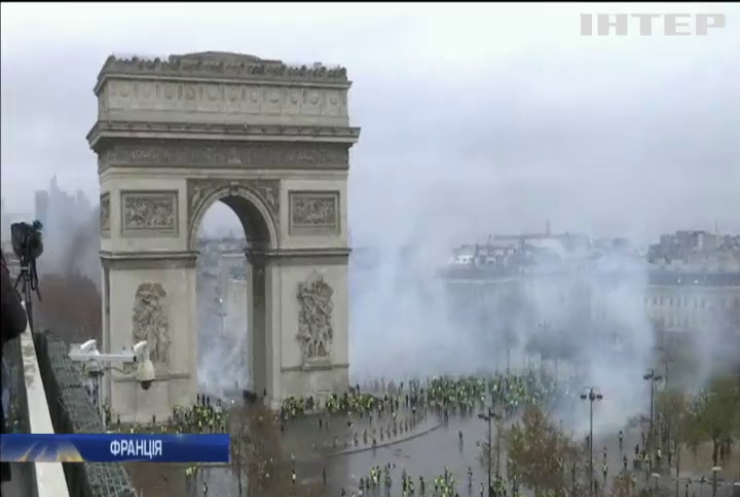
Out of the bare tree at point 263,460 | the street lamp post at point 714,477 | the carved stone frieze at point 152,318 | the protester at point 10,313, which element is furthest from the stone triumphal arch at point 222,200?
the protester at point 10,313

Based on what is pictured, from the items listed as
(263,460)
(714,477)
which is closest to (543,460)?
(714,477)

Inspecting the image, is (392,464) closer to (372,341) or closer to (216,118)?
(216,118)

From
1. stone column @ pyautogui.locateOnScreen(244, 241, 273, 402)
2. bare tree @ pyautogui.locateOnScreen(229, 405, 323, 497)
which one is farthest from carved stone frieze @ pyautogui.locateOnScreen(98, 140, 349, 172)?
bare tree @ pyautogui.locateOnScreen(229, 405, 323, 497)

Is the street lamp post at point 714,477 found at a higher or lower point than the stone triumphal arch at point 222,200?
lower

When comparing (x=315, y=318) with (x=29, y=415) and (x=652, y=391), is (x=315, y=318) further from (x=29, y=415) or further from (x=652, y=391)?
(x=29, y=415)

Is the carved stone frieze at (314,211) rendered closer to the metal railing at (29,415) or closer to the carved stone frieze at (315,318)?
the carved stone frieze at (315,318)

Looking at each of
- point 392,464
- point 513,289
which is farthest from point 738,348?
point 513,289

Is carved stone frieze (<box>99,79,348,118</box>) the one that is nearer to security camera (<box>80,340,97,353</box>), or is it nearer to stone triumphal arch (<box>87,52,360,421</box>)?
stone triumphal arch (<box>87,52,360,421</box>)
